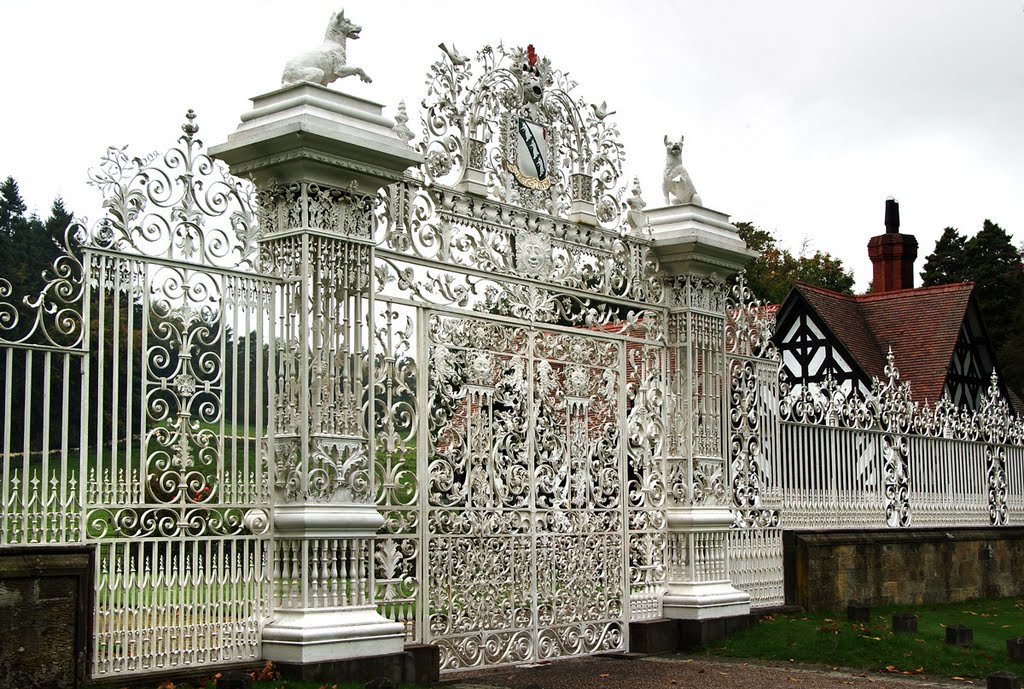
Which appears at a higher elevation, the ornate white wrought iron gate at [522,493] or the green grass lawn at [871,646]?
the ornate white wrought iron gate at [522,493]

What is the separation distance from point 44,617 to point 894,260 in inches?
922

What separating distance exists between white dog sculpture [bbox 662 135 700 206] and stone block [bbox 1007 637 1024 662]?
14.0ft

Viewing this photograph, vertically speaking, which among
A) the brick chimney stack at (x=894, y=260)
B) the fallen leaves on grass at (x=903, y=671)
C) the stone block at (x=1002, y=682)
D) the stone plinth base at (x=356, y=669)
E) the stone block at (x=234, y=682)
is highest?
the brick chimney stack at (x=894, y=260)

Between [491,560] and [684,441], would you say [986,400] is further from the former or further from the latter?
[491,560]

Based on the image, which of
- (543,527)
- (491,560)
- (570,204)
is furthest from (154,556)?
(570,204)

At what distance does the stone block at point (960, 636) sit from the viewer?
10219 mm

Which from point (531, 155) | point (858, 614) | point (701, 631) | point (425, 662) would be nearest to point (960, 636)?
point (858, 614)

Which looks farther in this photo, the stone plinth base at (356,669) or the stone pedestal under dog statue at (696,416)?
the stone pedestal under dog statue at (696,416)

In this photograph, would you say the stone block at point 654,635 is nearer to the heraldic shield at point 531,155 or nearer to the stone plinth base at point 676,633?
the stone plinth base at point 676,633

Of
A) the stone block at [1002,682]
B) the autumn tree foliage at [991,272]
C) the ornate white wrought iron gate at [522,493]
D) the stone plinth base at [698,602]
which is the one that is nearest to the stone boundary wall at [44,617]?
the ornate white wrought iron gate at [522,493]

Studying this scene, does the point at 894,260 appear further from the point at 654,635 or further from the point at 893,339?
the point at 654,635

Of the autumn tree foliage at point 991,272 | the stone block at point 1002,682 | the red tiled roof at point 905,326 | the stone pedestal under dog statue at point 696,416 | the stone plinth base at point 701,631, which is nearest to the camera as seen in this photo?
the stone block at point 1002,682

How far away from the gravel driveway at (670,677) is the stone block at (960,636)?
3.07 ft

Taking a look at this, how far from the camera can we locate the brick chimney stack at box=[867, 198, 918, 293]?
27188mm
